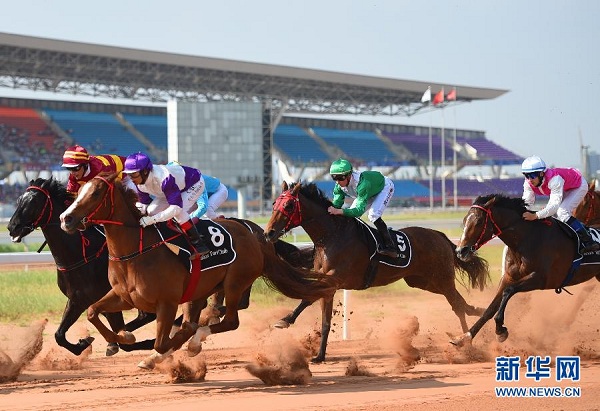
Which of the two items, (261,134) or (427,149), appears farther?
(427,149)

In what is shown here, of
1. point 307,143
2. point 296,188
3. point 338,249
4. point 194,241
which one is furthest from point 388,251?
point 307,143

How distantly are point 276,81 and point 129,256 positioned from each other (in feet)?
128

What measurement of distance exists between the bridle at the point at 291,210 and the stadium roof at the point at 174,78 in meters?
27.1

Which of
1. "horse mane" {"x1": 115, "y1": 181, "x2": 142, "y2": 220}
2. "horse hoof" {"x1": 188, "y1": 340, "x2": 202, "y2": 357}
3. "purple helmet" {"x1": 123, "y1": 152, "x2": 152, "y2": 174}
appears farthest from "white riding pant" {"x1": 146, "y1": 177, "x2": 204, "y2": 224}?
"horse hoof" {"x1": 188, "y1": 340, "x2": 202, "y2": 357}

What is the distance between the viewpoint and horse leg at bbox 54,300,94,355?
25.5 feet

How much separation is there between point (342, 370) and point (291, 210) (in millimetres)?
1539

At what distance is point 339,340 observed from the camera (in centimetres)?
1105

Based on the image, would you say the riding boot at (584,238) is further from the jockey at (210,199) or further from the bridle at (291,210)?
the jockey at (210,199)

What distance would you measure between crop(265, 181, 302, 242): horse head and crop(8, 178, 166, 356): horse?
146 cm

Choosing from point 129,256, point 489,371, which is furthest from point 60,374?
point 489,371

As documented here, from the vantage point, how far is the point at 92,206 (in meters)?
6.67

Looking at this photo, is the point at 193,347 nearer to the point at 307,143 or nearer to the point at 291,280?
the point at 291,280

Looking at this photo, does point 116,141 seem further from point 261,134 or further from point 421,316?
point 421,316

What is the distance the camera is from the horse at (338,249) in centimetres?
873
